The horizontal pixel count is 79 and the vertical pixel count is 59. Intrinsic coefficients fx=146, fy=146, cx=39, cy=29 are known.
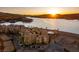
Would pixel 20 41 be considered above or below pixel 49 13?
below

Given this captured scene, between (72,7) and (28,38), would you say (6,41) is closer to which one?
(28,38)
